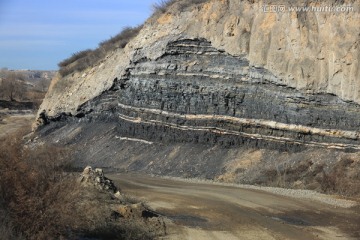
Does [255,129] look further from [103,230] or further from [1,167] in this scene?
[1,167]

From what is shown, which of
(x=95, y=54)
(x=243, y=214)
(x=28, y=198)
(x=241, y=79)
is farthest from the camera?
(x=95, y=54)

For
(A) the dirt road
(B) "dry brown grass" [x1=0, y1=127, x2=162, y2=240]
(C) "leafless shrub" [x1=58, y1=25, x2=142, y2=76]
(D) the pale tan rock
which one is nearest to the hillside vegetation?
(C) "leafless shrub" [x1=58, y1=25, x2=142, y2=76]

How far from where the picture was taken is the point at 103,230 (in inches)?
456

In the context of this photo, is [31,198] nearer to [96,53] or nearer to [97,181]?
[97,181]

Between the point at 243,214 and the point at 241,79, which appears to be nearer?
the point at 243,214

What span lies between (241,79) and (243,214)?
14130 millimetres

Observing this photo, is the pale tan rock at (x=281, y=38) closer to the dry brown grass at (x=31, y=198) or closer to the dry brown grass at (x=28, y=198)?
the dry brown grass at (x=31, y=198)

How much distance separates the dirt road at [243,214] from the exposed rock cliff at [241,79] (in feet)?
20.2

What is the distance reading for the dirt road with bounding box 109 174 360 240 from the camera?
13.2 metres

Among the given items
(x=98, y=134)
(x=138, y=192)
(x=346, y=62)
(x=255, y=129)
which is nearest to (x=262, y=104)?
(x=255, y=129)

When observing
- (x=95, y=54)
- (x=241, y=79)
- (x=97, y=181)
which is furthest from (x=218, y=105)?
(x=95, y=54)

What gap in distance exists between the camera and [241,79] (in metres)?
28.7

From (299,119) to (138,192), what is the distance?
9.58 meters

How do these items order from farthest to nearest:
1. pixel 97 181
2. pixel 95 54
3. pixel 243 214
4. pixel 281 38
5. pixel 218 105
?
pixel 95 54
pixel 218 105
pixel 281 38
pixel 97 181
pixel 243 214
